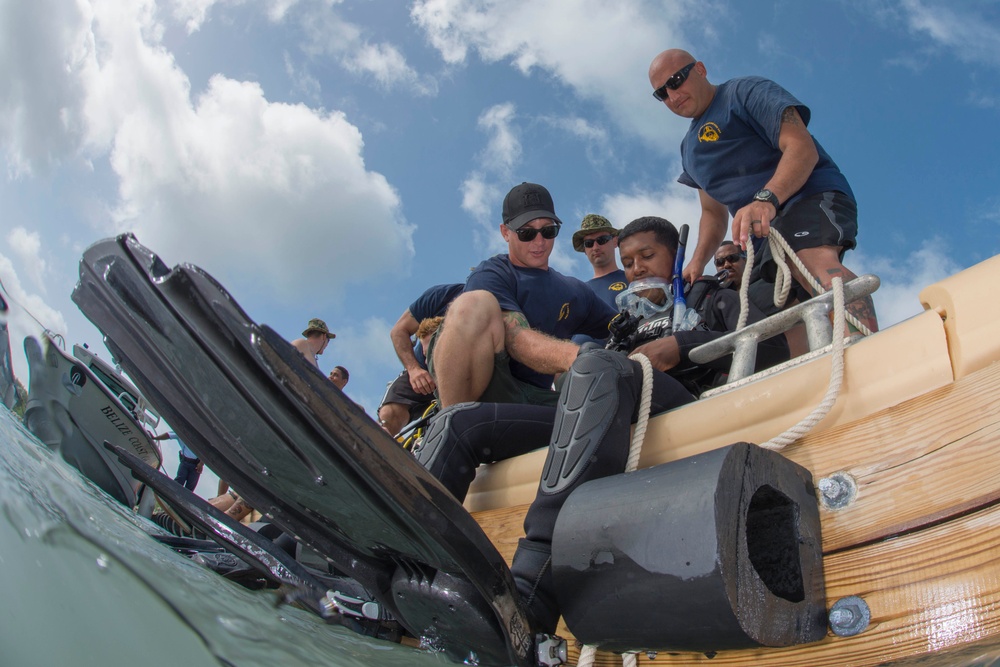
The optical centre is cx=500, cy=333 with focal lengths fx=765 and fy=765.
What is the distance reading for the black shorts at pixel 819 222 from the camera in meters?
2.21

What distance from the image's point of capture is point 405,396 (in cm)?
392

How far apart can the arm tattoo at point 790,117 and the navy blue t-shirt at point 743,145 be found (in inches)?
0.5

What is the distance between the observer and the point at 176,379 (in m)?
1.19

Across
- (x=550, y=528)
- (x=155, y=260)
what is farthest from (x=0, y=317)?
(x=550, y=528)

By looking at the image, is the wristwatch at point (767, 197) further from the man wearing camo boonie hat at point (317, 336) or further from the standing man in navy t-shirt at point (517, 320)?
the man wearing camo boonie hat at point (317, 336)

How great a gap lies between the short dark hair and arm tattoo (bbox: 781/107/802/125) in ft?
1.99

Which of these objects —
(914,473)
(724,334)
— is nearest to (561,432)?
(914,473)

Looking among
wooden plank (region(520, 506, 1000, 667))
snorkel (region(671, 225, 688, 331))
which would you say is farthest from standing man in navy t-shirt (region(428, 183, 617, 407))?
wooden plank (region(520, 506, 1000, 667))

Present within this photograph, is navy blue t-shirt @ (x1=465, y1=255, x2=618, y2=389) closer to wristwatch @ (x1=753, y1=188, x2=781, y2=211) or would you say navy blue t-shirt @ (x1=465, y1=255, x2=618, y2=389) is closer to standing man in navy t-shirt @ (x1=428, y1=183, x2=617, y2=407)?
standing man in navy t-shirt @ (x1=428, y1=183, x2=617, y2=407)

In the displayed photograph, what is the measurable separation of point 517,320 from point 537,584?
50.1 inches

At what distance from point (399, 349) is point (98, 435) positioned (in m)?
1.84

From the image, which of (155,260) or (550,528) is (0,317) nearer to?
(155,260)

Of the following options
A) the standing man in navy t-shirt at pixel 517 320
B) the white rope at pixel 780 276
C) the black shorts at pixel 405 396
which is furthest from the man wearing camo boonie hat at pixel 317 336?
the white rope at pixel 780 276

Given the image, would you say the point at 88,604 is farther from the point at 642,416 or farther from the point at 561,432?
the point at 642,416
